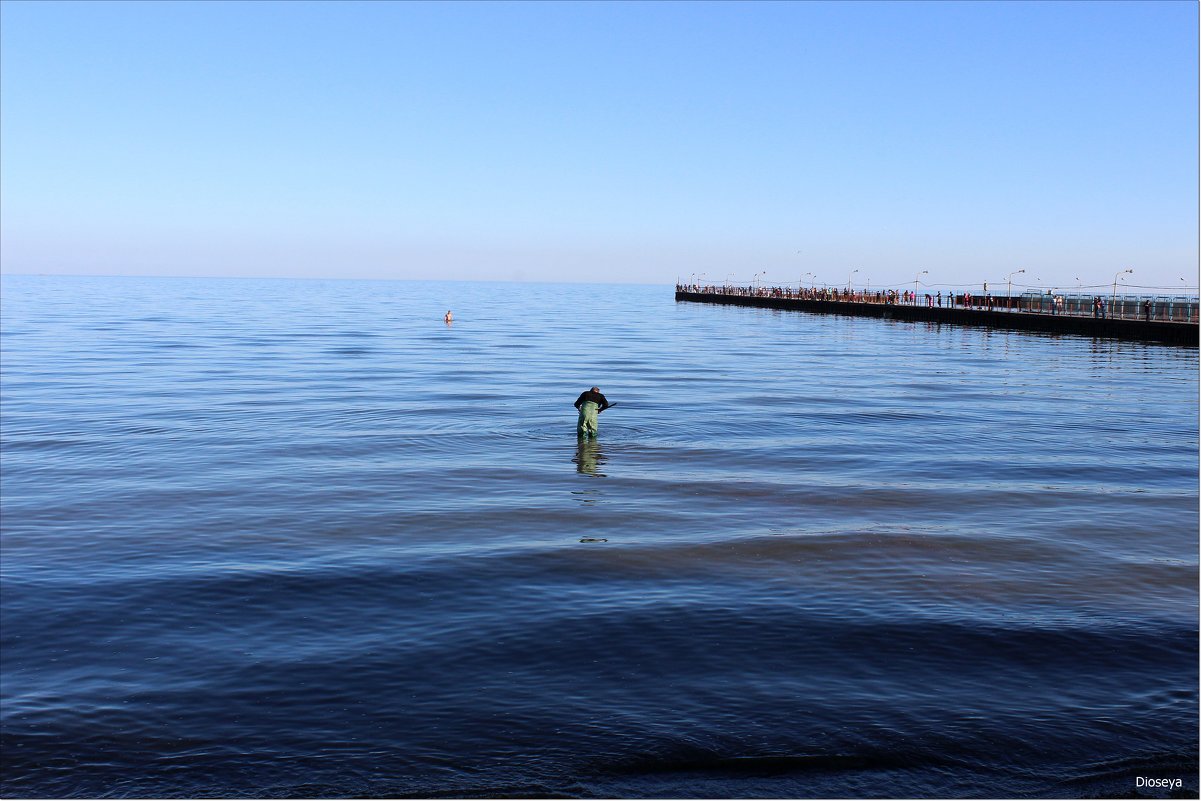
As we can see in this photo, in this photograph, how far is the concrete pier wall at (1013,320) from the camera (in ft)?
227

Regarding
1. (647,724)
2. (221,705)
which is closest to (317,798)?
(221,705)

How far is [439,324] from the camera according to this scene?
106562mm

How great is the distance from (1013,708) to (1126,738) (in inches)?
40.1

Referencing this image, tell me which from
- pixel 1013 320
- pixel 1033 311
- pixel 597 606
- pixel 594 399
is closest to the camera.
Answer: pixel 597 606

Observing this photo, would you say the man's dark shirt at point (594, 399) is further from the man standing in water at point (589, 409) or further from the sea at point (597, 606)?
the sea at point (597, 606)

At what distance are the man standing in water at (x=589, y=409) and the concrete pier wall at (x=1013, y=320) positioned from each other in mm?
51761

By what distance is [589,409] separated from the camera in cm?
2717

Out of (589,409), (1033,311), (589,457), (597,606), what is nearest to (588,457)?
(589,457)

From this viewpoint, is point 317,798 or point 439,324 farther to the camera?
point 439,324

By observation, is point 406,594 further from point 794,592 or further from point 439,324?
point 439,324

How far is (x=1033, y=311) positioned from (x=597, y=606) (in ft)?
296

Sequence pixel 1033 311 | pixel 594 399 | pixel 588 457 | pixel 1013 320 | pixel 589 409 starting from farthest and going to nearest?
pixel 1033 311 < pixel 1013 320 < pixel 589 409 < pixel 594 399 < pixel 588 457

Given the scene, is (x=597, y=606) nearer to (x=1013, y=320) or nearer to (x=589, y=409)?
(x=589, y=409)

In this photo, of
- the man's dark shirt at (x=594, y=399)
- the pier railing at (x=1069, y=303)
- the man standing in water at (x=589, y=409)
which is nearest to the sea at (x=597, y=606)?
the man standing in water at (x=589, y=409)
